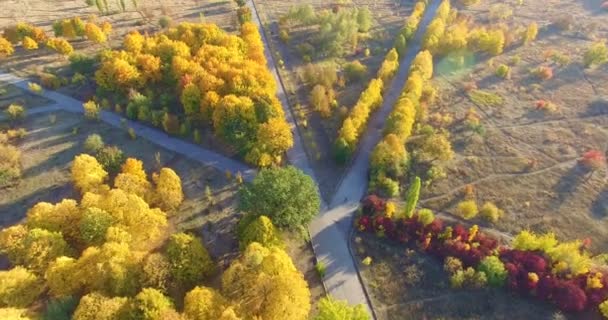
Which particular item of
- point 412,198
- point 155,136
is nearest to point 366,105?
point 412,198

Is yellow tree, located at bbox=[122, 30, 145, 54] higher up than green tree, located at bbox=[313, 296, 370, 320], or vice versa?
yellow tree, located at bbox=[122, 30, 145, 54]

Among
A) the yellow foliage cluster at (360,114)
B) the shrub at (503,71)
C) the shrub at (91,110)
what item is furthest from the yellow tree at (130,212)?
the shrub at (503,71)

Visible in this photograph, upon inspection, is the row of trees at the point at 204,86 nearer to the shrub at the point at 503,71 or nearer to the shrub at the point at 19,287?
the shrub at the point at 19,287

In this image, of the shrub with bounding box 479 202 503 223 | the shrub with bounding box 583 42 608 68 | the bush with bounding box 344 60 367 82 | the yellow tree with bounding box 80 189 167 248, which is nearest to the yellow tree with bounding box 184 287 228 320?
the yellow tree with bounding box 80 189 167 248

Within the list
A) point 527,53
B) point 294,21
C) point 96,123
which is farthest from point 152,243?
point 527,53

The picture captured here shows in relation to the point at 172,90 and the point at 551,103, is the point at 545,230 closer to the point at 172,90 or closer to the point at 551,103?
the point at 551,103

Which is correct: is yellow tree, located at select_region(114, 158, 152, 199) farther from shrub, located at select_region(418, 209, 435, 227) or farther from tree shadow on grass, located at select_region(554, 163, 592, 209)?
tree shadow on grass, located at select_region(554, 163, 592, 209)
